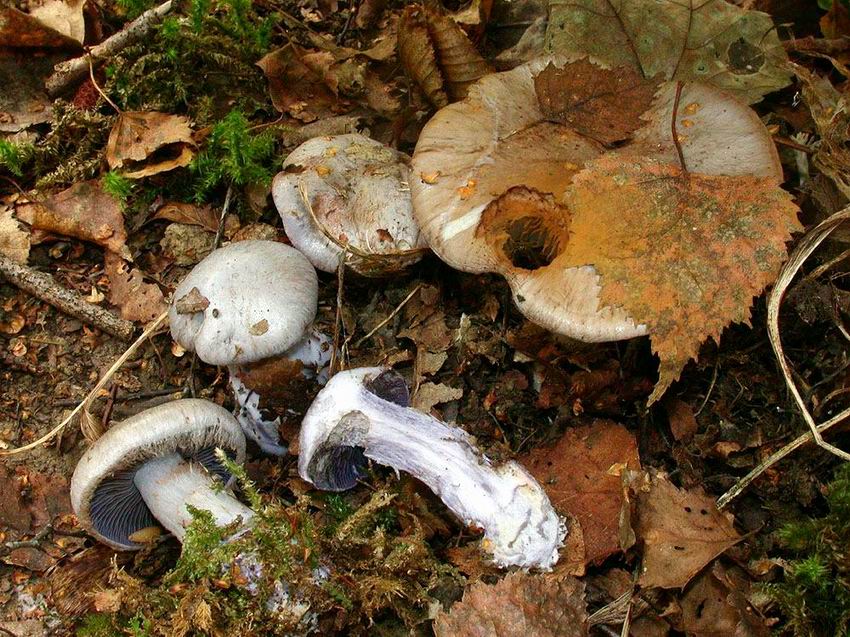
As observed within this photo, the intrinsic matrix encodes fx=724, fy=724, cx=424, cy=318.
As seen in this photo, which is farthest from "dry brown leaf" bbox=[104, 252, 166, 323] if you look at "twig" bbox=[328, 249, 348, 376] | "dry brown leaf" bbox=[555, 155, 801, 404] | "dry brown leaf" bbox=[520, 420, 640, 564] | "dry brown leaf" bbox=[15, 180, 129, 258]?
"dry brown leaf" bbox=[555, 155, 801, 404]

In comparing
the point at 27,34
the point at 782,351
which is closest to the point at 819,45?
the point at 782,351

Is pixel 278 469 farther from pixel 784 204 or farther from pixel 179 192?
pixel 784 204

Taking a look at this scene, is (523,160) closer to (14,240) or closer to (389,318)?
(389,318)

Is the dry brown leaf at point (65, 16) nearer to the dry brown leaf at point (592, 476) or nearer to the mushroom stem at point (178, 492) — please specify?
the mushroom stem at point (178, 492)

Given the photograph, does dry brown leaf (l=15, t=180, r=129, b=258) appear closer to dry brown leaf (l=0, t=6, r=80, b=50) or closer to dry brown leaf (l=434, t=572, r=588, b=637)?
dry brown leaf (l=0, t=6, r=80, b=50)

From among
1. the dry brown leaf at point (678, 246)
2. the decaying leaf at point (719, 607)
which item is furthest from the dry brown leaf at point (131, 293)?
the decaying leaf at point (719, 607)
